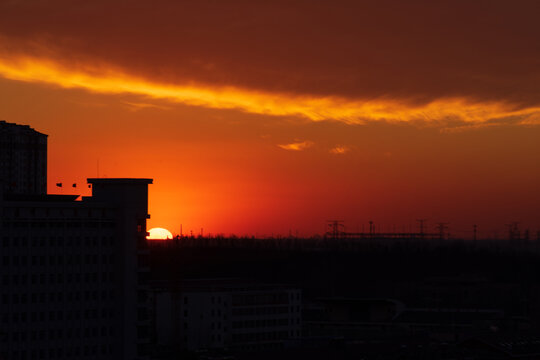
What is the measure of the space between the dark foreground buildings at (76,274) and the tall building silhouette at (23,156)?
1516 inches

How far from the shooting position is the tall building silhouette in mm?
79500

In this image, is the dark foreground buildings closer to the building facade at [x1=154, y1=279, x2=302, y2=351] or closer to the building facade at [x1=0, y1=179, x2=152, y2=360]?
the building facade at [x1=0, y1=179, x2=152, y2=360]

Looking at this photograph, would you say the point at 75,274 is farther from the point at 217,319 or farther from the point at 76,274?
the point at 217,319

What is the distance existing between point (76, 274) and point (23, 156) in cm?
4276

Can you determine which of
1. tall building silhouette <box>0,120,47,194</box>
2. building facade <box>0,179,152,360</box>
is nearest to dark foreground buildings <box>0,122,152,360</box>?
building facade <box>0,179,152,360</box>

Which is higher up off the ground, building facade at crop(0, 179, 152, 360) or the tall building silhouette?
the tall building silhouette

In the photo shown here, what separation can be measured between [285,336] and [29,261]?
72.9 feet

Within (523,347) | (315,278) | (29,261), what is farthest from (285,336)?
(315,278)

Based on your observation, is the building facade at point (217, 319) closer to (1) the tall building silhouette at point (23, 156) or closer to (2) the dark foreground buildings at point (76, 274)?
(2) the dark foreground buildings at point (76, 274)

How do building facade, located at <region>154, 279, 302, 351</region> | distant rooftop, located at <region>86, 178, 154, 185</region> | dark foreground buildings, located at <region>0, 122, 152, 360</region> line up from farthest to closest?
building facade, located at <region>154, 279, 302, 351</region>, distant rooftop, located at <region>86, 178, 154, 185</region>, dark foreground buildings, located at <region>0, 122, 152, 360</region>

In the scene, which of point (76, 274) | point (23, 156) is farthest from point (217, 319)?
point (23, 156)

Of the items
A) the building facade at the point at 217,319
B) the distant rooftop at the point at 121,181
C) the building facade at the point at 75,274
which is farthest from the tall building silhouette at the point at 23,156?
the building facade at the point at 75,274

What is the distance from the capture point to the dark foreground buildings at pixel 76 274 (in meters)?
39.7

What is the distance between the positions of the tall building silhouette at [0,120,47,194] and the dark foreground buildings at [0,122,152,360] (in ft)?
126
